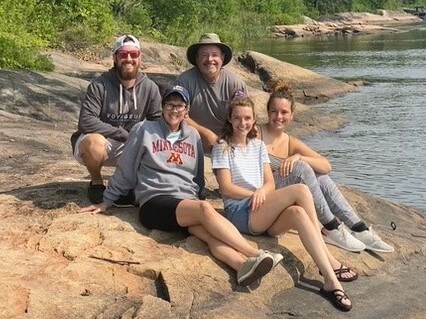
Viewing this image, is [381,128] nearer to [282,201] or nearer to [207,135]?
[207,135]

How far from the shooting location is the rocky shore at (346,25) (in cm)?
6569

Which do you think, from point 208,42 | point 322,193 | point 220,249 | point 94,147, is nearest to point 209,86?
point 208,42

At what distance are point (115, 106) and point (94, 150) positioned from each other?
1.45ft

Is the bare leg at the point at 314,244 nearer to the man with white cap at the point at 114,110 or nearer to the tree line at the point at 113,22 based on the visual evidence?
the man with white cap at the point at 114,110

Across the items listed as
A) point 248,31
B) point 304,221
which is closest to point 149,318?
point 304,221

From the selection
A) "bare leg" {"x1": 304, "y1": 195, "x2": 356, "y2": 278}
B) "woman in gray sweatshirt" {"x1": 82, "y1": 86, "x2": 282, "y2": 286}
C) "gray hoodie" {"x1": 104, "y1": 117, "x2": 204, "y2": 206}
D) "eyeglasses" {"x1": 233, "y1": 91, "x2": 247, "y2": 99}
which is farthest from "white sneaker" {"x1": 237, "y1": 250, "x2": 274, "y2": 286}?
"eyeglasses" {"x1": 233, "y1": 91, "x2": 247, "y2": 99}

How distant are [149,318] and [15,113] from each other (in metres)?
9.00

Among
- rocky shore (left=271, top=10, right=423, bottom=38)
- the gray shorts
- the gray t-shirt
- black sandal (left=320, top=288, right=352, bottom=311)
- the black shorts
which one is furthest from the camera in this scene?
rocky shore (left=271, top=10, right=423, bottom=38)

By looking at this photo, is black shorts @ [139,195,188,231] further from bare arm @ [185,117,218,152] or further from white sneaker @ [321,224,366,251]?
white sneaker @ [321,224,366,251]

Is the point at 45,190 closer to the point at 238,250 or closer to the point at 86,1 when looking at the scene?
the point at 238,250

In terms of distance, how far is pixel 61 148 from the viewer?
9867 millimetres

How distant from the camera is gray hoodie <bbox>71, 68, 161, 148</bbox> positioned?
6082 mm

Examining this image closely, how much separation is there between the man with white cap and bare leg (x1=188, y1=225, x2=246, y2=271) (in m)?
0.82

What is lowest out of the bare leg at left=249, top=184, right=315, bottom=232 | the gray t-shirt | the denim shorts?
the denim shorts
